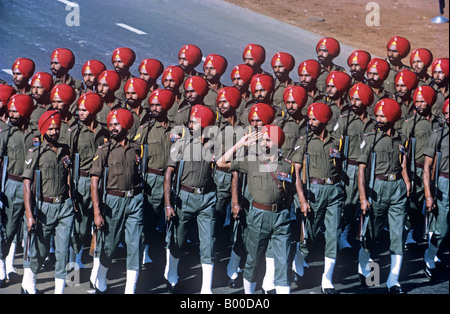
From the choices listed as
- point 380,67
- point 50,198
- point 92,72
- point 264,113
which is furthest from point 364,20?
point 50,198

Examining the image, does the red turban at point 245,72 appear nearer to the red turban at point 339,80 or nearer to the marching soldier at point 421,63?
the red turban at point 339,80

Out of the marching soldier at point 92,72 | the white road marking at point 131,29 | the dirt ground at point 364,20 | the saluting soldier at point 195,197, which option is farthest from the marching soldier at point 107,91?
the dirt ground at point 364,20

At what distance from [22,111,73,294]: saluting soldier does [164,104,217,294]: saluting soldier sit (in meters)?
1.41

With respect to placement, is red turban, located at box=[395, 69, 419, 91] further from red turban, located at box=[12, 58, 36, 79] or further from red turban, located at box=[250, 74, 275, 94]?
red turban, located at box=[12, 58, 36, 79]

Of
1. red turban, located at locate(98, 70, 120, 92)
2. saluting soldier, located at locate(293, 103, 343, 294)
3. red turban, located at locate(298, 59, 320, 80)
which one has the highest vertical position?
red turban, located at locate(298, 59, 320, 80)

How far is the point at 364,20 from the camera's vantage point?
30.2 meters

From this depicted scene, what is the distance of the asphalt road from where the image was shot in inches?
966

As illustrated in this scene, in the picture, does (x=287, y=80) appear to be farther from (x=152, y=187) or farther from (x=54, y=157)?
(x=54, y=157)

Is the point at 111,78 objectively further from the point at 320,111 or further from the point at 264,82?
the point at 320,111

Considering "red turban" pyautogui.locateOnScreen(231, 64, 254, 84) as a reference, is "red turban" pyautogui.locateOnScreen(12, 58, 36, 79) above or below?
below

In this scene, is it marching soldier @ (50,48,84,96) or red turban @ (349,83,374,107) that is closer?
red turban @ (349,83,374,107)

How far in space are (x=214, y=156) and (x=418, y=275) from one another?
3.78m

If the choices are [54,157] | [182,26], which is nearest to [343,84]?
Answer: [54,157]

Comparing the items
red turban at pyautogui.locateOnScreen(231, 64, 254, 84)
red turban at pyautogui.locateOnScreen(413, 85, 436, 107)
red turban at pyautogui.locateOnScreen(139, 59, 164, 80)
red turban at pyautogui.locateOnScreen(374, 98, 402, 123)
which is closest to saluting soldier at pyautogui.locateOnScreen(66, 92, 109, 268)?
red turban at pyautogui.locateOnScreen(139, 59, 164, 80)
